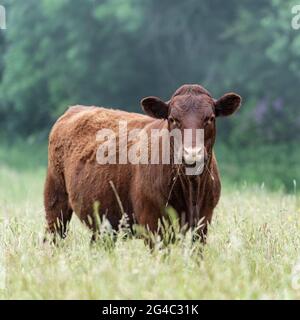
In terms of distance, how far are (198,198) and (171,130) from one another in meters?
0.58

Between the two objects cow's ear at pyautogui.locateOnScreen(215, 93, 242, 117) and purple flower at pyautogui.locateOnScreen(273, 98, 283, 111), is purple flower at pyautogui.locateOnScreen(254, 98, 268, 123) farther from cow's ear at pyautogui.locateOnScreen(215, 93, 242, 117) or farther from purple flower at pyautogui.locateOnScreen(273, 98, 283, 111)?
cow's ear at pyautogui.locateOnScreen(215, 93, 242, 117)

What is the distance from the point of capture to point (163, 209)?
276 inches

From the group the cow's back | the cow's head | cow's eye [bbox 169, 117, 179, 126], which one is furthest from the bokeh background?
cow's eye [bbox 169, 117, 179, 126]

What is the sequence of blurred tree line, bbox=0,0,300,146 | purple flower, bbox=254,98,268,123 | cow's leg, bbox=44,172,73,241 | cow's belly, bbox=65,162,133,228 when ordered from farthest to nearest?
purple flower, bbox=254,98,268,123
blurred tree line, bbox=0,0,300,146
cow's leg, bbox=44,172,73,241
cow's belly, bbox=65,162,133,228

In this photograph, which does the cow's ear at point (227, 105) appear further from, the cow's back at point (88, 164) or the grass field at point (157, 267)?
the grass field at point (157, 267)

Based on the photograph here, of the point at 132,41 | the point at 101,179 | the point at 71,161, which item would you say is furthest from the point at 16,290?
the point at 132,41

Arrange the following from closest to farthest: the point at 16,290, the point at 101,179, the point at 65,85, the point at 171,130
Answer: the point at 16,290, the point at 171,130, the point at 101,179, the point at 65,85

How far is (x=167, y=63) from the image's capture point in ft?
108

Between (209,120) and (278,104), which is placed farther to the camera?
(278,104)

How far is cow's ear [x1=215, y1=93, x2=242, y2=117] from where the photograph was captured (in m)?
7.18

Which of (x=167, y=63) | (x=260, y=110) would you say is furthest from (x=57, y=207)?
(x=167, y=63)

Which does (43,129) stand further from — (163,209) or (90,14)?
(163,209)

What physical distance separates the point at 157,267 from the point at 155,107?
1711mm

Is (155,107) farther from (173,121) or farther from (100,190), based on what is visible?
(100,190)
